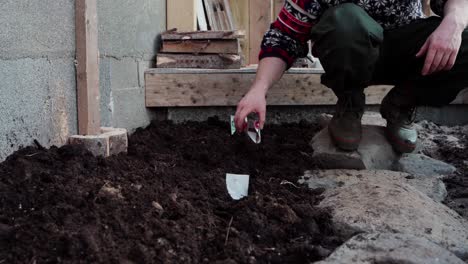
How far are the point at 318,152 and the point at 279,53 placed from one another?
506mm

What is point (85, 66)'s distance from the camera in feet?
7.47

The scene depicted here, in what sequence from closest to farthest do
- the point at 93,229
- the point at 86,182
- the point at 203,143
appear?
the point at 93,229
the point at 86,182
the point at 203,143

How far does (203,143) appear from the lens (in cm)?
282

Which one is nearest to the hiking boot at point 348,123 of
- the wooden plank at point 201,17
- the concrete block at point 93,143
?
the concrete block at point 93,143

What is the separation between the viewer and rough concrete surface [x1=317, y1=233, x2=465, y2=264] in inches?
56.0

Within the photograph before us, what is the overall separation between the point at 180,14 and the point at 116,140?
68.2 inches

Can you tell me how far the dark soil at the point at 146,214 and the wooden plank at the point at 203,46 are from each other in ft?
4.19

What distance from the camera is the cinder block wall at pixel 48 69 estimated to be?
185cm

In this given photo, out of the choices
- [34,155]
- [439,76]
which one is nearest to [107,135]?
[34,155]

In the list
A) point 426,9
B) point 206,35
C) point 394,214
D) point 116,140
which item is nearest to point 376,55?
point 394,214

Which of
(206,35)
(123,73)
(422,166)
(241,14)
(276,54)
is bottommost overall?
(422,166)

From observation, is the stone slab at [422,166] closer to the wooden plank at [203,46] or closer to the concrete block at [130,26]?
the wooden plank at [203,46]

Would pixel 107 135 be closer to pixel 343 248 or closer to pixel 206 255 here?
pixel 206 255

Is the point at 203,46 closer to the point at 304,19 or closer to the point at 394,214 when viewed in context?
the point at 304,19
